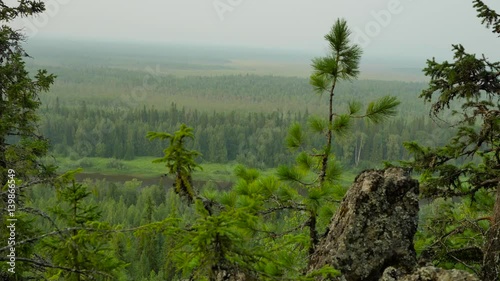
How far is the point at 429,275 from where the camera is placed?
567cm

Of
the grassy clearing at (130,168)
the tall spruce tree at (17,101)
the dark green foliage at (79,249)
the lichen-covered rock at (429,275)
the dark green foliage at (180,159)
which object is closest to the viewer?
the dark green foliage at (180,159)

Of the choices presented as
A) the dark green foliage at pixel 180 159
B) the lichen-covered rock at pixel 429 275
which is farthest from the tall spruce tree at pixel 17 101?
the lichen-covered rock at pixel 429 275

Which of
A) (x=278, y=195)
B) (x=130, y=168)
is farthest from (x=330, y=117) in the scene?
(x=130, y=168)

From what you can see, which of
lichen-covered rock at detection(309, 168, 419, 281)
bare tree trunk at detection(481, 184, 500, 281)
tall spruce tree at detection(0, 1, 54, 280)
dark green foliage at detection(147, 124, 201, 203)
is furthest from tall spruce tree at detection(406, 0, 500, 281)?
tall spruce tree at detection(0, 1, 54, 280)

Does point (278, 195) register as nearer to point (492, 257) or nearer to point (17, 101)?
point (492, 257)

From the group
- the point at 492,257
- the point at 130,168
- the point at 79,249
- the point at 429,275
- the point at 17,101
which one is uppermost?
the point at 17,101

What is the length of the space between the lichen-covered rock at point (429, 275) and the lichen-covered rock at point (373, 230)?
37cm

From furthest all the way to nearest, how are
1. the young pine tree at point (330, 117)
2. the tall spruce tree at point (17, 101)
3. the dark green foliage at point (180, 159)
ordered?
the tall spruce tree at point (17, 101) → the young pine tree at point (330, 117) → the dark green foliage at point (180, 159)

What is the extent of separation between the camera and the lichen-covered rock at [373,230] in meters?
6.39

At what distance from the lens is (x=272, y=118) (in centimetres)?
15975

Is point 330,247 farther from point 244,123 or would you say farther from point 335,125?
point 244,123

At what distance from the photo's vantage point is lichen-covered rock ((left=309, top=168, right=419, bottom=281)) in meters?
6.39

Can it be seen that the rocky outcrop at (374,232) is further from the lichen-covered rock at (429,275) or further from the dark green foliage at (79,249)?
the dark green foliage at (79,249)

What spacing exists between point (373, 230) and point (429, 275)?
110cm
